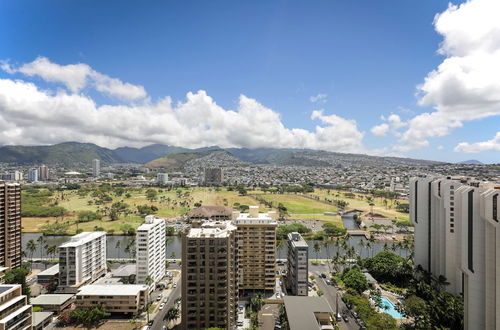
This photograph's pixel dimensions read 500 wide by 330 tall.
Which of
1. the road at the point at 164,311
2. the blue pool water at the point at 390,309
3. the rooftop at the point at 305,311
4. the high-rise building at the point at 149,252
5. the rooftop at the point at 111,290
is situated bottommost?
the road at the point at 164,311

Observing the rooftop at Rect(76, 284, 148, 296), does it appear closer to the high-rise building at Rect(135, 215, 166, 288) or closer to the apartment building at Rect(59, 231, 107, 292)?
the high-rise building at Rect(135, 215, 166, 288)

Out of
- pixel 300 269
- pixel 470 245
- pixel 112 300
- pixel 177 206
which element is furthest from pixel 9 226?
pixel 177 206

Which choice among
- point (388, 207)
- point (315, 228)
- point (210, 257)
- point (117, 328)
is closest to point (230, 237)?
point (210, 257)

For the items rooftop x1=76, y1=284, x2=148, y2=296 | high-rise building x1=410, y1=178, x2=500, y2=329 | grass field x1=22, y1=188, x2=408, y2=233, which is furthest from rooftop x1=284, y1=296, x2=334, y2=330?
grass field x1=22, y1=188, x2=408, y2=233

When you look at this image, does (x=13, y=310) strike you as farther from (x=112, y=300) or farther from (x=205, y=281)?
(x=205, y=281)

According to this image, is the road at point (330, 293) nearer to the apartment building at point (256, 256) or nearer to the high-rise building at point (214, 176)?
the apartment building at point (256, 256)

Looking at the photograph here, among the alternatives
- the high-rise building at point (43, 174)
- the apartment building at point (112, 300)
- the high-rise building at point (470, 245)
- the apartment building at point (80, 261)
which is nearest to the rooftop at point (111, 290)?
the apartment building at point (112, 300)

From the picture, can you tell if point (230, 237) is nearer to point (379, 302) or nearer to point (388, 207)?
point (379, 302)
